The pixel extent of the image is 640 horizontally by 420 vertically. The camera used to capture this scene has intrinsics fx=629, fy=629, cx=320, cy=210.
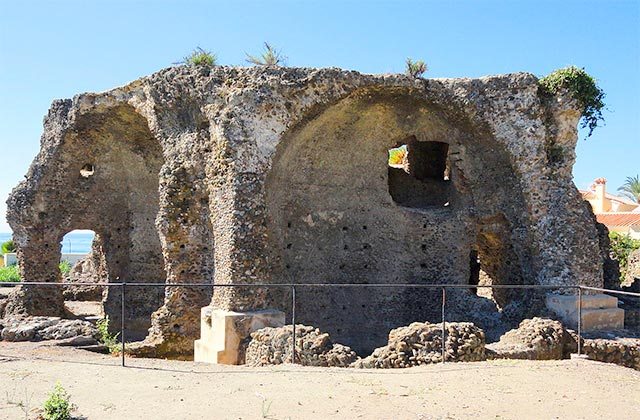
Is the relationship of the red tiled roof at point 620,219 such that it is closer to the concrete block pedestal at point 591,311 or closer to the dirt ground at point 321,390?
the concrete block pedestal at point 591,311

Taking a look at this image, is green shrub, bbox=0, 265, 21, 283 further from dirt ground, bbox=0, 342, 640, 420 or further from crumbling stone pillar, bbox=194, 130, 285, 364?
dirt ground, bbox=0, 342, 640, 420

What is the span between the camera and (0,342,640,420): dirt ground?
5891 millimetres

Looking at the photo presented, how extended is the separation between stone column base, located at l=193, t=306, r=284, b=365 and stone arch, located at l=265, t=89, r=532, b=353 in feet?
6.49

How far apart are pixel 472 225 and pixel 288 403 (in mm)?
8341

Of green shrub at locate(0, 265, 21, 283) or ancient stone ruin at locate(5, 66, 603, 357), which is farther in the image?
green shrub at locate(0, 265, 21, 283)

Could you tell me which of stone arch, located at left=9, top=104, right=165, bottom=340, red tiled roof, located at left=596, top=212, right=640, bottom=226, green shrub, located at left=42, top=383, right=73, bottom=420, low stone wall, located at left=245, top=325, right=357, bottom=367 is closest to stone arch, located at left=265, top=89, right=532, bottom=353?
low stone wall, located at left=245, top=325, right=357, bottom=367

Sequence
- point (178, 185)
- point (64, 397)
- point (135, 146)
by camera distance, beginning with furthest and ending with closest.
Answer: point (135, 146) < point (178, 185) < point (64, 397)

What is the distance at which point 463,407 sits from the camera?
20.0 ft

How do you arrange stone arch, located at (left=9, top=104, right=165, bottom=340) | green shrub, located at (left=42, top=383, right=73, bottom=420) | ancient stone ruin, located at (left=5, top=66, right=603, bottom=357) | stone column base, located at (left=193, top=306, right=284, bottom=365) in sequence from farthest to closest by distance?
stone arch, located at (left=9, top=104, right=165, bottom=340) → ancient stone ruin, located at (left=5, top=66, right=603, bottom=357) → stone column base, located at (left=193, top=306, right=284, bottom=365) → green shrub, located at (left=42, top=383, right=73, bottom=420)

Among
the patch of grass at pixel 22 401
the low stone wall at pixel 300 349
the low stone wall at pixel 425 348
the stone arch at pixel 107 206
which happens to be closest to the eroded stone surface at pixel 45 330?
the low stone wall at pixel 300 349

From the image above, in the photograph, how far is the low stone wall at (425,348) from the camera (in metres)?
8.66

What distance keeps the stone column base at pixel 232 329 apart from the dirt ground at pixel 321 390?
2.20m

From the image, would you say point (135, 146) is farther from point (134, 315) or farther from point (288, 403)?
point (288, 403)

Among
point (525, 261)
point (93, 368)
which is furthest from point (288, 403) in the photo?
point (525, 261)
